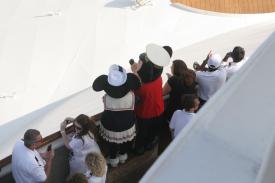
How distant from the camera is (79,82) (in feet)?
17.2

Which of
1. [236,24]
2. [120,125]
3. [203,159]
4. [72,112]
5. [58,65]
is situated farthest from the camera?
[236,24]

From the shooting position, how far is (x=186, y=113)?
3.79 m

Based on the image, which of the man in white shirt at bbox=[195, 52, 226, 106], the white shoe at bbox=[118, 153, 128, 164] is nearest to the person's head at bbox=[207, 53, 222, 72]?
the man in white shirt at bbox=[195, 52, 226, 106]

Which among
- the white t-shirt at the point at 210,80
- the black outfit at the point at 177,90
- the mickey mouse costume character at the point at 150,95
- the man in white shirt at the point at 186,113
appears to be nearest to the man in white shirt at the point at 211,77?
the white t-shirt at the point at 210,80

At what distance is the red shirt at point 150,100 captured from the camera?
157 inches

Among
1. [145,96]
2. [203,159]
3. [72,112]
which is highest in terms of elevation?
[203,159]

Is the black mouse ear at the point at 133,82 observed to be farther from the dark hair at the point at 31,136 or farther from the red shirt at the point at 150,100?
the dark hair at the point at 31,136

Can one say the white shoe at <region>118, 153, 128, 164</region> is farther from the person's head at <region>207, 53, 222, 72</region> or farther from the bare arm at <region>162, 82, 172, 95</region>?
the person's head at <region>207, 53, 222, 72</region>

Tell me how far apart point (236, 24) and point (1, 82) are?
3008 mm

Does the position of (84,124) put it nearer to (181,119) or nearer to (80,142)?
(80,142)

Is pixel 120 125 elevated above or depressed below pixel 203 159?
below

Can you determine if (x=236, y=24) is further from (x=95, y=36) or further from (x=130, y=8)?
(x=95, y=36)

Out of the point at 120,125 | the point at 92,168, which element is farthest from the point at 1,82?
the point at 92,168

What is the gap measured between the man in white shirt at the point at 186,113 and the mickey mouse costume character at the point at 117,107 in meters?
0.34
